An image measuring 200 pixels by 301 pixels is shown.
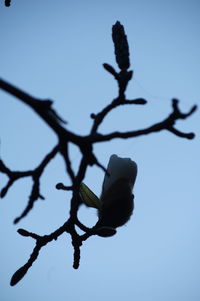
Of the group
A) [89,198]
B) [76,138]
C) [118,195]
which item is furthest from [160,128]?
[89,198]

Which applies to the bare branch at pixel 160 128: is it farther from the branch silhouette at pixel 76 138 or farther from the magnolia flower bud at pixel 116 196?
the magnolia flower bud at pixel 116 196

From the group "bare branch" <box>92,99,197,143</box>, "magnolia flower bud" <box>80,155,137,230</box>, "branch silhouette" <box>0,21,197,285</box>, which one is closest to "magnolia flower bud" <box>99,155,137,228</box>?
"magnolia flower bud" <box>80,155,137,230</box>

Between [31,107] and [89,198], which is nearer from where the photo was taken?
[31,107]

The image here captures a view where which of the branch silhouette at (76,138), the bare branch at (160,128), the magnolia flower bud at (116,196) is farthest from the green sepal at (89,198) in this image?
the bare branch at (160,128)

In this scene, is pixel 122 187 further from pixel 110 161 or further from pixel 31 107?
pixel 31 107

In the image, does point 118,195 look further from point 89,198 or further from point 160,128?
point 160,128

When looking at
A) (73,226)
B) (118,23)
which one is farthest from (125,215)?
(118,23)
